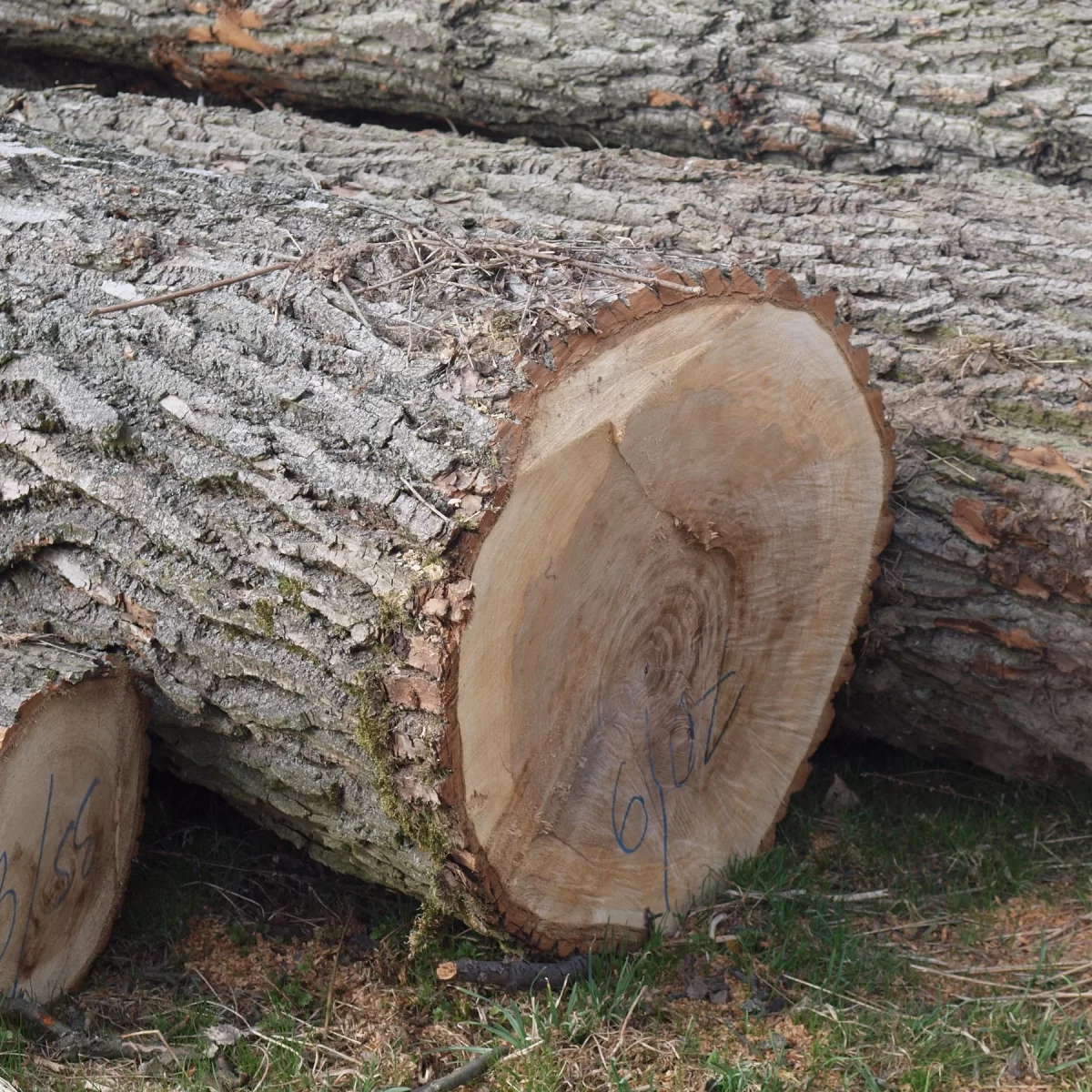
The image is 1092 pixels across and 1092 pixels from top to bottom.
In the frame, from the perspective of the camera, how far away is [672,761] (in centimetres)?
273

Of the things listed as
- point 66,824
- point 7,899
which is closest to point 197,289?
point 66,824

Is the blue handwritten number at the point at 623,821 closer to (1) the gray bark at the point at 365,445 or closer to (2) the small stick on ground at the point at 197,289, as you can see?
(1) the gray bark at the point at 365,445

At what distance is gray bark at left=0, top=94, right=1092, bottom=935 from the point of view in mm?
2236

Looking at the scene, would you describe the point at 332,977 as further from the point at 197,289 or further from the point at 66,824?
the point at 197,289

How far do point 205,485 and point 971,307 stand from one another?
6.27ft

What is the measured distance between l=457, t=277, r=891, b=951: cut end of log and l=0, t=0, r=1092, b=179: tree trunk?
163 cm

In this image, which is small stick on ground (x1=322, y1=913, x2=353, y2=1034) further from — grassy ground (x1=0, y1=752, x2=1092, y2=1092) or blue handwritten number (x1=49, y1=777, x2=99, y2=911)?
blue handwritten number (x1=49, y1=777, x2=99, y2=911)

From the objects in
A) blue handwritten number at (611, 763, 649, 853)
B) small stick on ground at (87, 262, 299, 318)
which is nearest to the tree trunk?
small stick on ground at (87, 262, 299, 318)

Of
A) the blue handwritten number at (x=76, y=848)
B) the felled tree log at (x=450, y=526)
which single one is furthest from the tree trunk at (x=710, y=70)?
the blue handwritten number at (x=76, y=848)

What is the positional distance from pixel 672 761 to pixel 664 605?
1.25 ft

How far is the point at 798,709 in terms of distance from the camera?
2926 millimetres

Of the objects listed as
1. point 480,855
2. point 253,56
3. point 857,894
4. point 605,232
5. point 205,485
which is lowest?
point 857,894

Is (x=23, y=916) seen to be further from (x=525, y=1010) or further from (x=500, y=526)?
(x=500, y=526)

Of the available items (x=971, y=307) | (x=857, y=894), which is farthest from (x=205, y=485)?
(x=971, y=307)
